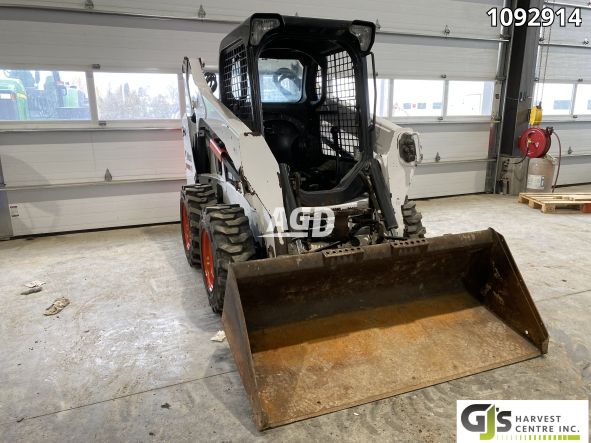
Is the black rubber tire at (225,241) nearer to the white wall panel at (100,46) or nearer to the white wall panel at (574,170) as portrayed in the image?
the white wall panel at (100,46)

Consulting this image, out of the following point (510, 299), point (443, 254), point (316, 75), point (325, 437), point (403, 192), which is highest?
point (316, 75)

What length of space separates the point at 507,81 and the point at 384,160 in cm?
641

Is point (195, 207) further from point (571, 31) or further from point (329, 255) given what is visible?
point (571, 31)

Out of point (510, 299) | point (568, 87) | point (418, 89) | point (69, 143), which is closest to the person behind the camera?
point (510, 299)

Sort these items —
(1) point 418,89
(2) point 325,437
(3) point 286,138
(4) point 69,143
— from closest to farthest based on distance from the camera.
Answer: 1. (2) point 325,437
2. (3) point 286,138
3. (4) point 69,143
4. (1) point 418,89

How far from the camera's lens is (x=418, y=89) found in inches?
309

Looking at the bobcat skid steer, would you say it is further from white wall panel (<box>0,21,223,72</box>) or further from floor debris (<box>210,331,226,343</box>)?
white wall panel (<box>0,21,223,72</box>)

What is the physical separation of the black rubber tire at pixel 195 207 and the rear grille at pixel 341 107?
50.0 inches

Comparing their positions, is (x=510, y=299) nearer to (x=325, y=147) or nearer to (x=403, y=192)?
(x=403, y=192)

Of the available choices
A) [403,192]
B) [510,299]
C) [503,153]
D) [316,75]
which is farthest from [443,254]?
[503,153]

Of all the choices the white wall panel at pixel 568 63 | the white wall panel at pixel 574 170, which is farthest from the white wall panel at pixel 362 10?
the white wall panel at pixel 574 170

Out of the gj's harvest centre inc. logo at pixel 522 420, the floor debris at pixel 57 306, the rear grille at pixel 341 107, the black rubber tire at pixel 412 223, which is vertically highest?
the rear grille at pixel 341 107

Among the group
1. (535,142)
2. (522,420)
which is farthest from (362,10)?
(522,420)

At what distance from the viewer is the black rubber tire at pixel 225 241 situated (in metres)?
3.02
